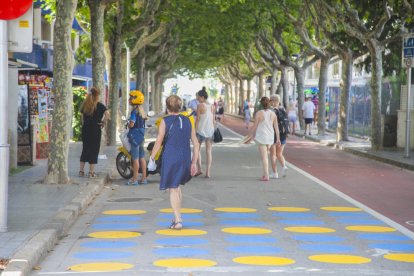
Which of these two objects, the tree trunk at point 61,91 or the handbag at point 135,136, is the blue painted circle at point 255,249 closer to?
the tree trunk at point 61,91

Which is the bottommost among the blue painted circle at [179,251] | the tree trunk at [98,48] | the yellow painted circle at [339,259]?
the blue painted circle at [179,251]

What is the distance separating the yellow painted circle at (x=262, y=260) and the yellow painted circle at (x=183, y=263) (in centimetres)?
30

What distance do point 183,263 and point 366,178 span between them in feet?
35.1

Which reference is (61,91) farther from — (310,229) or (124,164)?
(310,229)

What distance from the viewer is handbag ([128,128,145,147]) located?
15.8 meters

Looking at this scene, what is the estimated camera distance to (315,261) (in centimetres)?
838

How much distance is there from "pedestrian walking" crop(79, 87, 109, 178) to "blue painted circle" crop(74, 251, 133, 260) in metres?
7.52

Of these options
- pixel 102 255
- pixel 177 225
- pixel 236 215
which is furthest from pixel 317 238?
pixel 102 255

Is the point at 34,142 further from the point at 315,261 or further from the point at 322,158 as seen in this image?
the point at 315,261

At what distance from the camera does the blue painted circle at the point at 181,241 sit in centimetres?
945

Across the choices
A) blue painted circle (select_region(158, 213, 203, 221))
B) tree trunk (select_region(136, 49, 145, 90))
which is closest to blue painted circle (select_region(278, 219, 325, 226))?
blue painted circle (select_region(158, 213, 203, 221))

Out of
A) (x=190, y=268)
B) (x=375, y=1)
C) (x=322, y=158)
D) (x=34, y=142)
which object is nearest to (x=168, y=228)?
(x=190, y=268)

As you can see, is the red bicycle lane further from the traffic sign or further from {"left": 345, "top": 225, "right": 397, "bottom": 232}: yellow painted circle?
the traffic sign

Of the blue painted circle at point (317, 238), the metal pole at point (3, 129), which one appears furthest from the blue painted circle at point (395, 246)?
the metal pole at point (3, 129)
